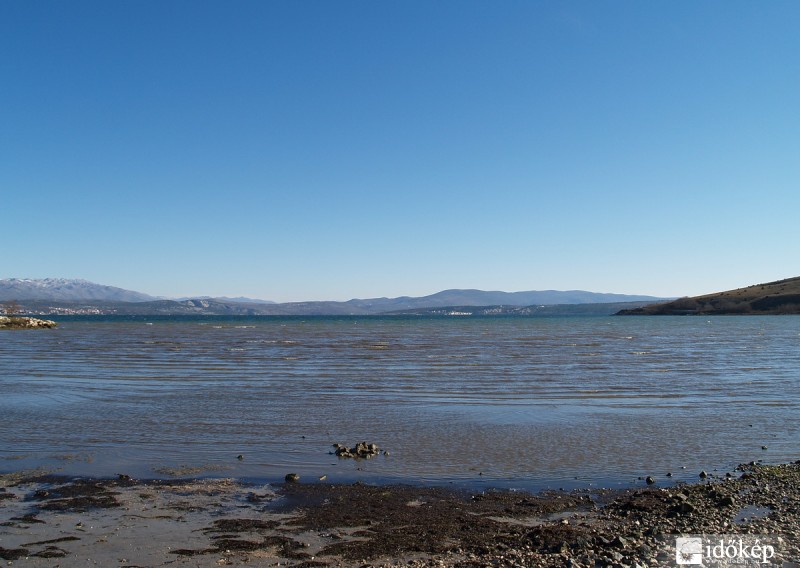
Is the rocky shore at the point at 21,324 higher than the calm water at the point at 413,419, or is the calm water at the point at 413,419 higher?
the rocky shore at the point at 21,324

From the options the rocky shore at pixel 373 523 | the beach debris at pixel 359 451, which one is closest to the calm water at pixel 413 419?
the beach debris at pixel 359 451

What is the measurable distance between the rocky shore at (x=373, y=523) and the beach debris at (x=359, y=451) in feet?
7.52

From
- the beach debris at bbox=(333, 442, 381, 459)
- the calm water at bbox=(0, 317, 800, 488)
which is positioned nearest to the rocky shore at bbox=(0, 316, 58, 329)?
the calm water at bbox=(0, 317, 800, 488)

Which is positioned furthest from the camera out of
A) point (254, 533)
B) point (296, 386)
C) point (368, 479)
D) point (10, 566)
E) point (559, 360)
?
point (559, 360)

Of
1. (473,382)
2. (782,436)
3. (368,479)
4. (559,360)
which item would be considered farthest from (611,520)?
(559,360)

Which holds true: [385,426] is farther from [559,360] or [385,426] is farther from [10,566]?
[559,360]

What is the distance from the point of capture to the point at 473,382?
91.0 ft

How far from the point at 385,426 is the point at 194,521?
8.54 metres

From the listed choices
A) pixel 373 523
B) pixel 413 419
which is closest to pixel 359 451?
pixel 373 523

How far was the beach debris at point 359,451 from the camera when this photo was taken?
13.9 meters

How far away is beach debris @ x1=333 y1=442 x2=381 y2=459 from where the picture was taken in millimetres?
13898

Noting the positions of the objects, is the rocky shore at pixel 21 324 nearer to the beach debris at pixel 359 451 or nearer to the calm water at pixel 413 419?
the calm water at pixel 413 419

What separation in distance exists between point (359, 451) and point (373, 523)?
14.9 ft

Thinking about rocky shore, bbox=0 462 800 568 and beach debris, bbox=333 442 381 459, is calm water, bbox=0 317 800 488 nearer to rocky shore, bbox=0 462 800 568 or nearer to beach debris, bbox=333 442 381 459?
beach debris, bbox=333 442 381 459
